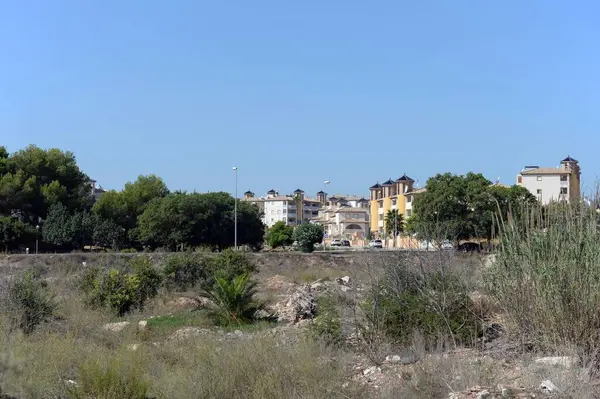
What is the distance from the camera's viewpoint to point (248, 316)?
58.4ft

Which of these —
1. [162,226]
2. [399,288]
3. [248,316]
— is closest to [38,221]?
[162,226]

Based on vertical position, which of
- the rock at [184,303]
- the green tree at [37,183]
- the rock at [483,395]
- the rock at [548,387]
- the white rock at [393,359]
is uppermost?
the green tree at [37,183]

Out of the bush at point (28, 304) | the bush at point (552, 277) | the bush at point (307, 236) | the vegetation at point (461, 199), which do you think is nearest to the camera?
the bush at point (552, 277)

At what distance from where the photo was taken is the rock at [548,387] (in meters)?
6.80

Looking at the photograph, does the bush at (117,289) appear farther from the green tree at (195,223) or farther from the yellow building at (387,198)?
the yellow building at (387,198)

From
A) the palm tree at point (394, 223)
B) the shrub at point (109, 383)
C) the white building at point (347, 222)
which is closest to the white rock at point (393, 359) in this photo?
the shrub at point (109, 383)

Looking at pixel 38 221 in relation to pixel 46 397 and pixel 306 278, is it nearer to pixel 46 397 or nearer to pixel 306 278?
pixel 306 278

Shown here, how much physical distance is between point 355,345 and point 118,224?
211 feet

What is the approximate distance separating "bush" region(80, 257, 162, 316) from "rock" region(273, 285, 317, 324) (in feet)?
16.0

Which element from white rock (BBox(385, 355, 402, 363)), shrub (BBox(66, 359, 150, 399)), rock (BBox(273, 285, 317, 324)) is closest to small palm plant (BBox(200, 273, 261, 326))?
rock (BBox(273, 285, 317, 324))

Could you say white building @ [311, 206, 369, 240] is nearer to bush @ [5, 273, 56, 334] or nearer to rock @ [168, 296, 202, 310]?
rock @ [168, 296, 202, 310]

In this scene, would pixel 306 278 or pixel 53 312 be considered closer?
pixel 53 312

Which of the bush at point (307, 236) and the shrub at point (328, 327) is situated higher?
the bush at point (307, 236)

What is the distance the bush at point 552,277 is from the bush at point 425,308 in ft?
1.97
